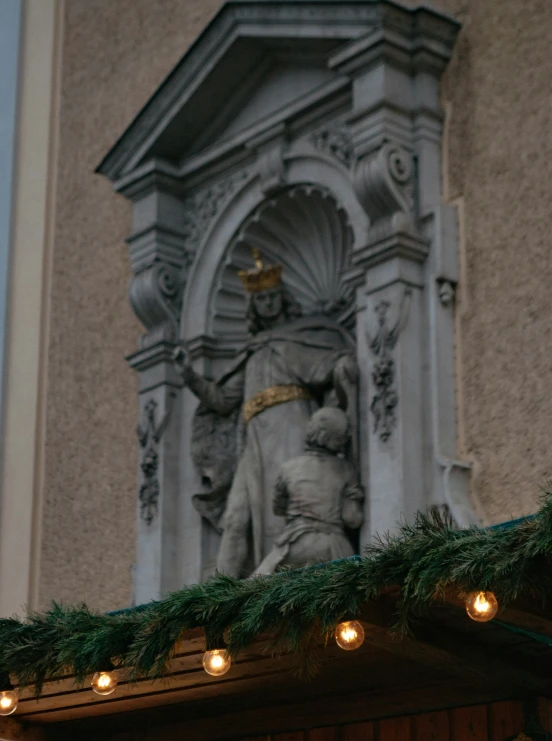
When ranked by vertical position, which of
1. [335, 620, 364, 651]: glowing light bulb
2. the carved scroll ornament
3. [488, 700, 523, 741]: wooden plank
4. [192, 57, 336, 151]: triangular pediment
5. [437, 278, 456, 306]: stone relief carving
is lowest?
[488, 700, 523, 741]: wooden plank

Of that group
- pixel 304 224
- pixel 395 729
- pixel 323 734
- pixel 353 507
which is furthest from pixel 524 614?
pixel 304 224

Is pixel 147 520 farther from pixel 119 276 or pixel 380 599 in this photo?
pixel 380 599

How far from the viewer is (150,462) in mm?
9680

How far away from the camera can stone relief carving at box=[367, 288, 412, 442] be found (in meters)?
8.17

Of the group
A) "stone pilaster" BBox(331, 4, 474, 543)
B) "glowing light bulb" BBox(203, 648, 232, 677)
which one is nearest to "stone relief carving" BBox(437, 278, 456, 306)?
"stone pilaster" BBox(331, 4, 474, 543)

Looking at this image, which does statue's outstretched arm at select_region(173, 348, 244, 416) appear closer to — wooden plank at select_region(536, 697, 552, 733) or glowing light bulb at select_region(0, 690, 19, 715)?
glowing light bulb at select_region(0, 690, 19, 715)

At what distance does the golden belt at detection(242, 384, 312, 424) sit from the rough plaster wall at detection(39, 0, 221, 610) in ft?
4.84

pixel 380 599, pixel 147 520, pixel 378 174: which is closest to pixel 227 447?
pixel 147 520

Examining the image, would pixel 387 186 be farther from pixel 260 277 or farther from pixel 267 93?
pixel 267 93

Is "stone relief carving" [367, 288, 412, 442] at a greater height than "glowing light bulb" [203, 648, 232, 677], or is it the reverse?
"stone relief carving" [367, 288, 412, 442]

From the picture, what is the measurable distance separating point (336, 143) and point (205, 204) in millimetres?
1165

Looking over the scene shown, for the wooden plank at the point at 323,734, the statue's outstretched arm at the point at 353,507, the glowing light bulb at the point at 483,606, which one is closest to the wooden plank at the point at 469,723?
the wooden plank at the point at 323,734

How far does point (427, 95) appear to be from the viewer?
28.6ft

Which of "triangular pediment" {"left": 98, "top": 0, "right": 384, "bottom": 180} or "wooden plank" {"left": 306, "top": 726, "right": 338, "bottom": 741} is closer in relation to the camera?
"wooden plank" {"left": 306, "top": 726, "right": 338, "bottom": 741}
